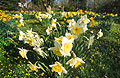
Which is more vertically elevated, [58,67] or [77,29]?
[77,29]

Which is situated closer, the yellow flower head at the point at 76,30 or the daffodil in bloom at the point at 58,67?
the daffodil in bloom at the point at 58,67

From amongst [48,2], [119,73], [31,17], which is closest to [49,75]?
[119,73]

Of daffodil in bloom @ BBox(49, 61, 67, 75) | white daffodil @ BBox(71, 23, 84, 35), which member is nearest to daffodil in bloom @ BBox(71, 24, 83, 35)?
white daffodil @ BBox(71, 23, 84, 35)

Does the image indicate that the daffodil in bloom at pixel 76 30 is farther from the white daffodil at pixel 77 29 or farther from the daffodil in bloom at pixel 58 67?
the daffodil in bloom at pixel 58 67

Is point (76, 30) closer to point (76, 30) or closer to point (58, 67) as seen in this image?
point (76, 30)

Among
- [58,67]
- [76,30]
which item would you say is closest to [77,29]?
[76,30]

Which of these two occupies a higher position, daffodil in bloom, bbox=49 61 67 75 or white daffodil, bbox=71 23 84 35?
white daffodil, bbox=71 23 84 35

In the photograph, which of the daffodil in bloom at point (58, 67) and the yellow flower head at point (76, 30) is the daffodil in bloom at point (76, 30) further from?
the daffodil in bloom at point (58, 67)

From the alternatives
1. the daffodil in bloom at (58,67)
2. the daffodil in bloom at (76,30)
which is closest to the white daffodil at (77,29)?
the daffodil in bloom at (76,30)

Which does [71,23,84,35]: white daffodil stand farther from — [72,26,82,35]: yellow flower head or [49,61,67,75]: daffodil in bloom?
[49,61,67,75]: daffodil in bloom

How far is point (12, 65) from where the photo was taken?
2.12m

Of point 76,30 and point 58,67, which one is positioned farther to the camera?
point 76,30

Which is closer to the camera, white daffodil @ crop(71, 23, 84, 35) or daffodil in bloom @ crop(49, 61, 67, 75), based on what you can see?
daffodil in bloom @ crop(49, 61, 67, 75)

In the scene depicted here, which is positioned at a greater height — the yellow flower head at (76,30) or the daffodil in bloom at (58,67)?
the yellow flower head at (76,30)
